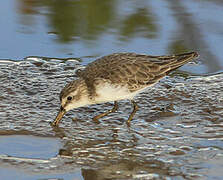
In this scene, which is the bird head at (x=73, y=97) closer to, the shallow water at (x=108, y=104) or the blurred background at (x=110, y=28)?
the shallow water at (x=108, y=104)

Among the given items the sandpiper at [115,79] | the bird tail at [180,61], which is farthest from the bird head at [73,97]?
the bird tail at [180,61]

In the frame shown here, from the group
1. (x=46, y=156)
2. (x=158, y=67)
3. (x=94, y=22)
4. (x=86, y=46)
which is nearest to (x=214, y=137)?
(x=158, y=67)

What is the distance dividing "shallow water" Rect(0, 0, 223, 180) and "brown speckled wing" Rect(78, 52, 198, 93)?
0.43 m

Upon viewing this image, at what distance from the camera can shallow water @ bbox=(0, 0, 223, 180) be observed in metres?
6.48

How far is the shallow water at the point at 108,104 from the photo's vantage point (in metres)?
6.48

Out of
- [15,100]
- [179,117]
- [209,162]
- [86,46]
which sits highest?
[86,46]

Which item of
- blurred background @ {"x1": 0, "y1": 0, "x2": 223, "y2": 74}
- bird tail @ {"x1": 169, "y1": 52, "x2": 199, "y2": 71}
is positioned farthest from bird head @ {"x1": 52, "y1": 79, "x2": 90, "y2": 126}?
blurred background @ {"x1": 0, "y1": 0, "x2": 223, "y2": 74}

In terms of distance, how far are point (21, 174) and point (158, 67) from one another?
2.72 meters

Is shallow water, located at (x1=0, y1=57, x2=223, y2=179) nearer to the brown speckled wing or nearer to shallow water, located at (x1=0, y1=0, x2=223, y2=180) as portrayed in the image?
shallow water, located at (x1=0, y1=0, x2=223, y2=180)

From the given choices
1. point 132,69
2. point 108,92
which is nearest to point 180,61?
point 132,69

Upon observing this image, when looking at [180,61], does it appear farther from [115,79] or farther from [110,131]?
[110,131]

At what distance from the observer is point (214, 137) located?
713 cm

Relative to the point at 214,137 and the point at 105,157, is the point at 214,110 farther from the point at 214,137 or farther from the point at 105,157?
the point at 105,157

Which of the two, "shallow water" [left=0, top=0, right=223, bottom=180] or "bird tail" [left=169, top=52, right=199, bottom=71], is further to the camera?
"bird tail" [left=169, top=52, right=199, bottom=71]
